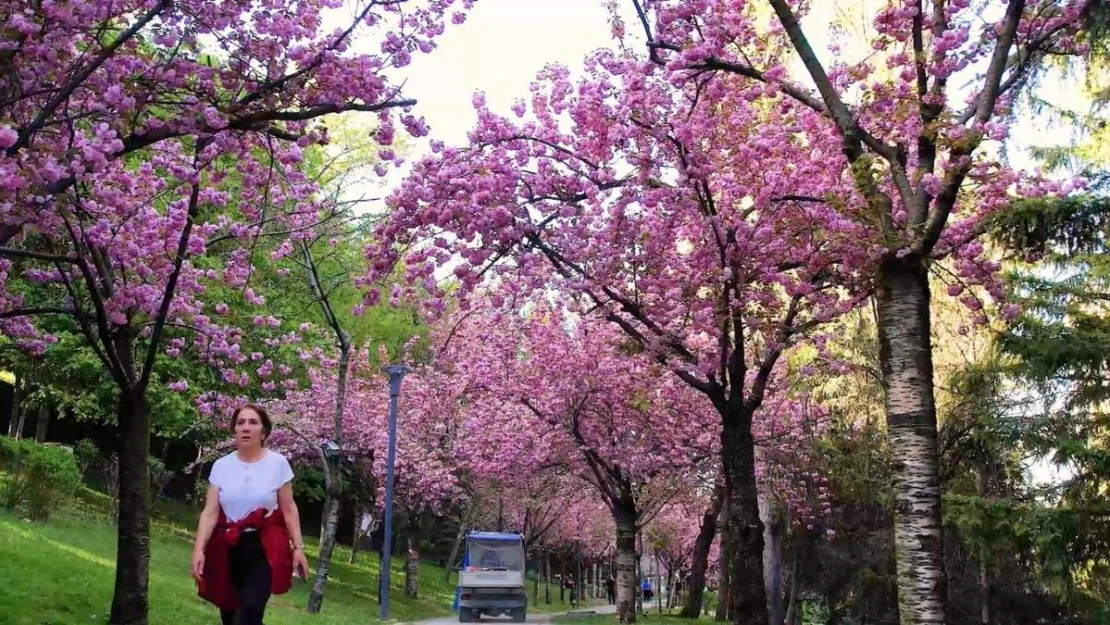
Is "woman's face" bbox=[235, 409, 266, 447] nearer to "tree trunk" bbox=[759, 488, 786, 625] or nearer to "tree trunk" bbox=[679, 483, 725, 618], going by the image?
"tree trunk" bbox=[759, 488, 786, 625]

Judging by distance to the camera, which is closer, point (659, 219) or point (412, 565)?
point (659, 219)

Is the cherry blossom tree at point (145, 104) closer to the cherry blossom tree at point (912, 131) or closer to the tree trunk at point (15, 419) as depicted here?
the cherry blossom tree at point (912, 131)

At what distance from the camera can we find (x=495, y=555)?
99.2 feet

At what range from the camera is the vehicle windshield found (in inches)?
1181

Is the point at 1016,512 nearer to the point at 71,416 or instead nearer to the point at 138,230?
the point at 138,230

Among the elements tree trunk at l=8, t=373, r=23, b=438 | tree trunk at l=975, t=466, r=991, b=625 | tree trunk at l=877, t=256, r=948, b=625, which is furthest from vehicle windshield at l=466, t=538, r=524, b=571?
tree trunk at l=877, t=256, r=948, b=625

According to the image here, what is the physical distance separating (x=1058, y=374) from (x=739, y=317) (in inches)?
237

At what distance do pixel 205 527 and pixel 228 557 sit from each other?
0.20m

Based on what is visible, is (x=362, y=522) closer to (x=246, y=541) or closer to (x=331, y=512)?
(x=331, y=512)

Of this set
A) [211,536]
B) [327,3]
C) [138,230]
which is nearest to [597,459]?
[138,230]

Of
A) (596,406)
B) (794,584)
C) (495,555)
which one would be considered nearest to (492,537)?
(495,555)

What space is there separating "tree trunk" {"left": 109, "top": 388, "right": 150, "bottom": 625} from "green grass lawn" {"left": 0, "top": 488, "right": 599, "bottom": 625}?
471 millimetres

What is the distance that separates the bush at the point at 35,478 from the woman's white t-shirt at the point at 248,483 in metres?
15.0

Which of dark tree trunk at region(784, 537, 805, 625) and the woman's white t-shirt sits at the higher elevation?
the woman's white t-shirt
